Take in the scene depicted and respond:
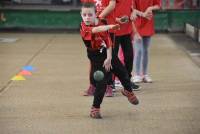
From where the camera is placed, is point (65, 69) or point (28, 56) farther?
point (28, 56)

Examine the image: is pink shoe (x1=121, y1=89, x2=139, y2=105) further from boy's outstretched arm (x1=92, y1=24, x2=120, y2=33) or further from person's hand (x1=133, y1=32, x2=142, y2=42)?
person's hand (x1=133, y1=32, x2=142, y2=42)

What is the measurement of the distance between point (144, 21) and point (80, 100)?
69.1 inches

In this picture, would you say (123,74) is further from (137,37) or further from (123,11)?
(137,37)

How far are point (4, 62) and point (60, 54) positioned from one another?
1.58 metres

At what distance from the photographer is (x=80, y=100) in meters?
7.16

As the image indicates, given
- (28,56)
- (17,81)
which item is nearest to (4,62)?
(28,56)

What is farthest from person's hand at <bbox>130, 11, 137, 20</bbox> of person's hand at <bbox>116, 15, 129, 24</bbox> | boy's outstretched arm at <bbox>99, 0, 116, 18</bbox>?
boy's outstretched arm at <bbox>99, 0, 116, 18</bbox>

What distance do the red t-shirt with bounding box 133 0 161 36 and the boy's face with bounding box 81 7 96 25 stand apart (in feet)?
6.84

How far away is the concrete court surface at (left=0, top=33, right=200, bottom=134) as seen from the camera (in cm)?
582

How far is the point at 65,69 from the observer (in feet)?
31.9

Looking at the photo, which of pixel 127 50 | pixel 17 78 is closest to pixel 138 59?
pixel 127 50

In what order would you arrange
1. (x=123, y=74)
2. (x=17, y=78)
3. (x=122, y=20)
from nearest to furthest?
(x=123, y=74)
(x=122, y=20)
(x=17, y=78)

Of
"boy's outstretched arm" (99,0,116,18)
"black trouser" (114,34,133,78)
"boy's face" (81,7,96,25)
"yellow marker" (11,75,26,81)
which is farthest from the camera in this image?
"yellow marker" (11,75,26,81)

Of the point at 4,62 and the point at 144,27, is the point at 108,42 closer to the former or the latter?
the point at 144,27
